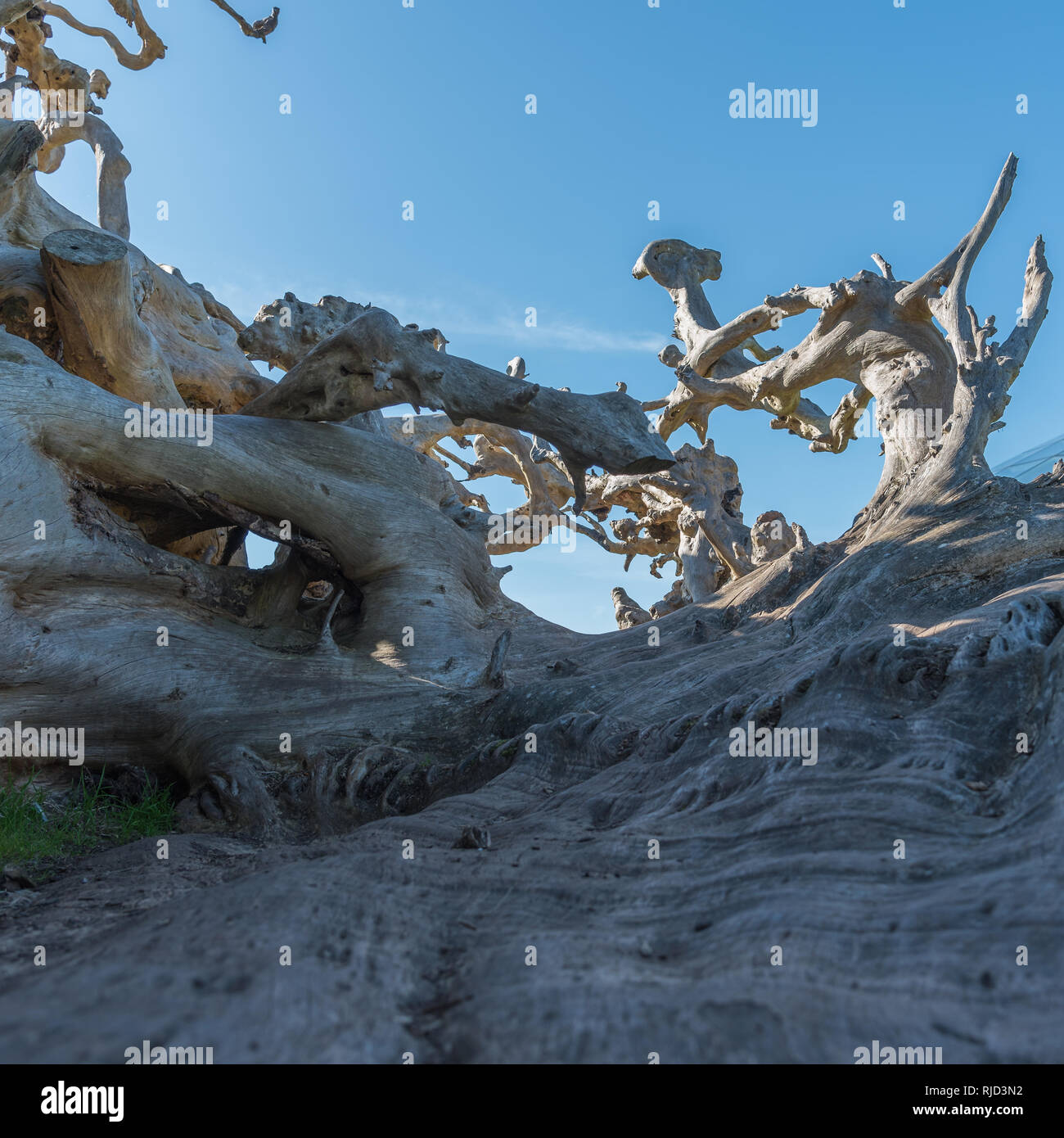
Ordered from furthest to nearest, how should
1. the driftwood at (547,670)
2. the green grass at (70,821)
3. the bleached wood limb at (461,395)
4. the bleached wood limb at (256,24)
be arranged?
the bleached wood limb at (256,24) → the bleached wood limb at (461,395) → the green grass at (70,821) → the driftwood at (547,670)

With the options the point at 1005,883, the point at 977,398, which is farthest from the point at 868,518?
the point at 1005,883

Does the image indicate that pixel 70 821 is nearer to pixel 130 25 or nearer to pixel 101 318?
pixel 101 318

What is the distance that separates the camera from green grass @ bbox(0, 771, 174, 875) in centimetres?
409

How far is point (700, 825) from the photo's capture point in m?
2.73

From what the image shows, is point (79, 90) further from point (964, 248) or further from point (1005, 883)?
point (1005, 883)

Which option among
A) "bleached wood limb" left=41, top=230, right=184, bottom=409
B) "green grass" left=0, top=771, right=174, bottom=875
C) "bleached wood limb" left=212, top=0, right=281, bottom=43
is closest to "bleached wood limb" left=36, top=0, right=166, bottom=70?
"bleached wood limb" left=212, top=0, right=281, bottom=43

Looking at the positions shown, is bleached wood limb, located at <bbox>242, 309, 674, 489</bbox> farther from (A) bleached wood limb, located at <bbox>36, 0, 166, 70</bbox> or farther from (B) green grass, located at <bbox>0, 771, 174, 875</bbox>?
(A) bleached wood limb, located at <bbox>36, 0, 166, 70</bbox>

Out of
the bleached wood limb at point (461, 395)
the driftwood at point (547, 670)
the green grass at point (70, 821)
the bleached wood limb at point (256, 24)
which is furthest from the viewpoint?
the bleached wood limb at point (256, 24)

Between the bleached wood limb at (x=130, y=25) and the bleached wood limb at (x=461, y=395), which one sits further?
the bleached wood limb at (x=130, y=25)

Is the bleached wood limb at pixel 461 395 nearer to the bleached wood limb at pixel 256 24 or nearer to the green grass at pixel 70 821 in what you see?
the green grass at pixel 70 821

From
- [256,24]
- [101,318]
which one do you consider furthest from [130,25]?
[101,318]

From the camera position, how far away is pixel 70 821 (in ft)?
15.5

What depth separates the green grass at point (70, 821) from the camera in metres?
4.09

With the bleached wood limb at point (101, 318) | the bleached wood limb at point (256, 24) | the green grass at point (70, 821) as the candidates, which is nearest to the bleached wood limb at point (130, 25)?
the bleached wood limb at point (256, 24)
